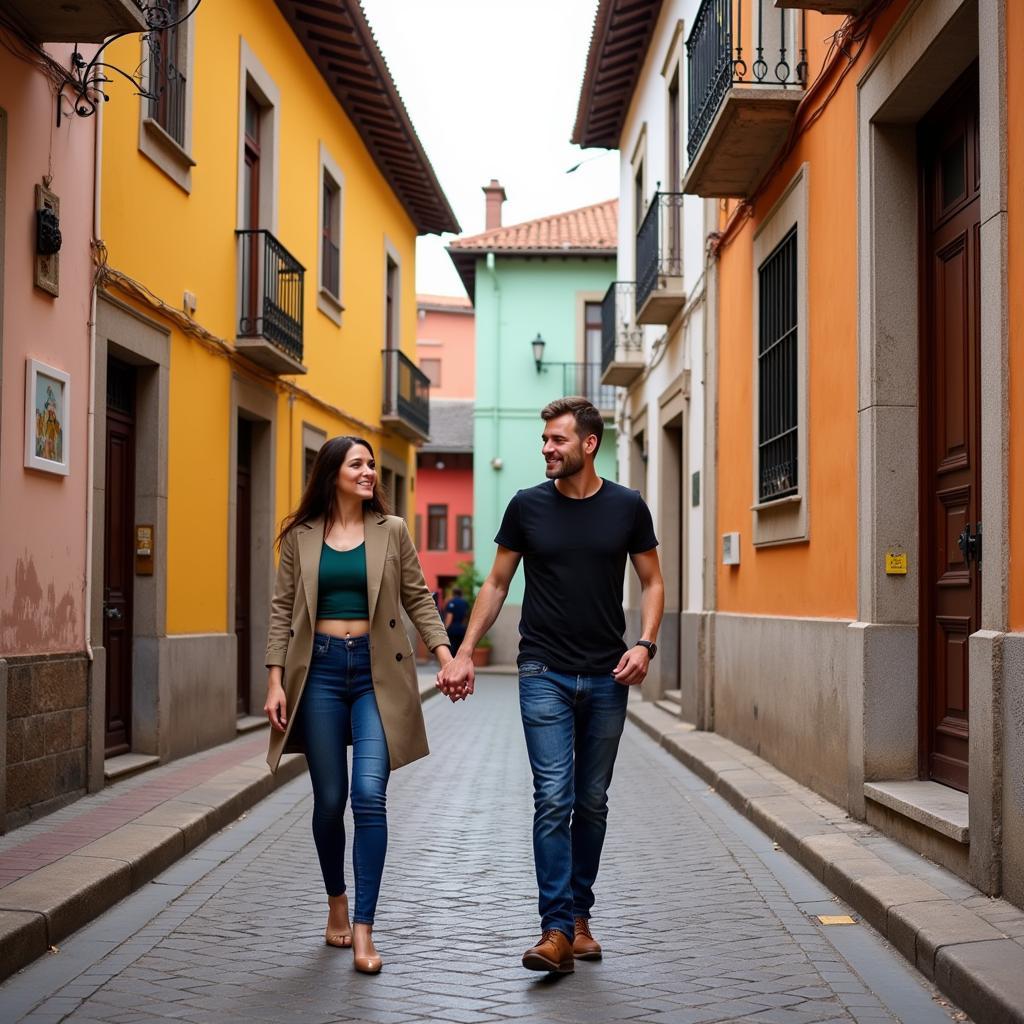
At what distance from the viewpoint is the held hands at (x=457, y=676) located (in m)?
5.39

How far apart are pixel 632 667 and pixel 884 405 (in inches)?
126

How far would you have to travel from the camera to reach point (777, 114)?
408 inches

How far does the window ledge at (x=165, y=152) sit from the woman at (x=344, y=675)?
5948 millimetres

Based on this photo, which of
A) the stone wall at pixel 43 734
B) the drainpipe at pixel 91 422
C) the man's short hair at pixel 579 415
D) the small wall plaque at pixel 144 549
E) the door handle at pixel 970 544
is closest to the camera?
the man's short hair at pixel 579 415

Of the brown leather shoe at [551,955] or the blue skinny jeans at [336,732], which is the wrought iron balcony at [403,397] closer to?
the blue skinny jeans at [336,732]

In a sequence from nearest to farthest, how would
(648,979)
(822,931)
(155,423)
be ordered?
1. (648,979)
2. (822,931)
3. (155,423)

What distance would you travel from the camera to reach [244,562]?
48.9 feet

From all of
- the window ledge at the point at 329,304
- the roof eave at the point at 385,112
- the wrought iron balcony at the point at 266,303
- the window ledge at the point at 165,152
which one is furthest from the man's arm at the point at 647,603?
the window ledge at the point at 329,304

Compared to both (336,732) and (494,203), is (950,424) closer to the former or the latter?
(336,732)

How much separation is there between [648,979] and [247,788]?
4732mm

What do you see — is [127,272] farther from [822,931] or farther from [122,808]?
[822,931]

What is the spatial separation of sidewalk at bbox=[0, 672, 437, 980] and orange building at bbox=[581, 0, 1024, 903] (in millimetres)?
3468

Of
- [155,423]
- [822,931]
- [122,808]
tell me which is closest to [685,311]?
[155,423]

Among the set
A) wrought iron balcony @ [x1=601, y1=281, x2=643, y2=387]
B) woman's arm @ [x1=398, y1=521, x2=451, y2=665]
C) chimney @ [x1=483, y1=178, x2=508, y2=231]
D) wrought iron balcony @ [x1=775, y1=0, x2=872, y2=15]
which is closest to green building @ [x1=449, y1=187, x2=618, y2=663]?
chimney @ [x1=483, y1=178, x2=508, y2=231]
